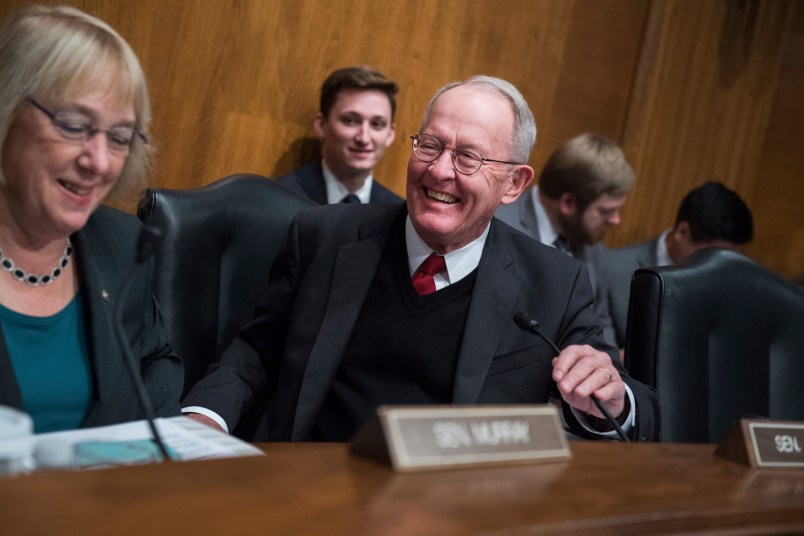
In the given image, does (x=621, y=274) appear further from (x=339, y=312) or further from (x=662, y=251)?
(x=339, y=312)

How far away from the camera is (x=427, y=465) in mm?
1169

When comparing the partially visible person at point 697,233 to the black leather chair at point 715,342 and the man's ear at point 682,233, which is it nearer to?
the man's ear at point 682,233

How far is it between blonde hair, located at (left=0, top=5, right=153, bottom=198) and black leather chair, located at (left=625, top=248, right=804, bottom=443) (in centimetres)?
124

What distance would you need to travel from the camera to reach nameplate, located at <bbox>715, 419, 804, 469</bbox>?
5.10 feet

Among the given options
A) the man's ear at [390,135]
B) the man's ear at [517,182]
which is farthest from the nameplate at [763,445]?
the man's ear at [390,135]

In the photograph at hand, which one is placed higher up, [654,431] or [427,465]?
[427,465]

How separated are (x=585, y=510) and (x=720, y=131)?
14.1 ft

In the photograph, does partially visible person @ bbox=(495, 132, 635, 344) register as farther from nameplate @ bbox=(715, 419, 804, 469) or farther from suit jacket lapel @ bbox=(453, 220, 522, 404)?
nameplate @ bbox=(715, 419, 804, 469)

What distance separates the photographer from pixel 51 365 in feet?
5.55

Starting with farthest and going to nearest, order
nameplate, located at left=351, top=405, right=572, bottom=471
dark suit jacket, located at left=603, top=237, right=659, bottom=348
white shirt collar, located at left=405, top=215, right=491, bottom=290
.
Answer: dark suit jacket, located at left=603, top=237, right=659, bottom=348 < white shirt collar, located at left=405, top=215, right=491, bottom=290 < nameplate, located at left=351, top=405, right=572, bottom=471

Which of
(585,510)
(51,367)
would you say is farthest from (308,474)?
(51,367)

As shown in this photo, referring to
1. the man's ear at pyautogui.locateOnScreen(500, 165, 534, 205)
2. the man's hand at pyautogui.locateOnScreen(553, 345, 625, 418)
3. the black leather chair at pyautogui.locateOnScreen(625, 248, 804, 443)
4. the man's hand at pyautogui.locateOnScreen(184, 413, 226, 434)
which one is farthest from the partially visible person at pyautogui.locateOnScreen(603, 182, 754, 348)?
the man's hand at pyautogui.locateOnScreen(184, 413, 226, 434)

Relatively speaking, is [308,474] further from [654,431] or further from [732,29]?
[732,29]

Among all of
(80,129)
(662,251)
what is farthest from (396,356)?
(662,251)
